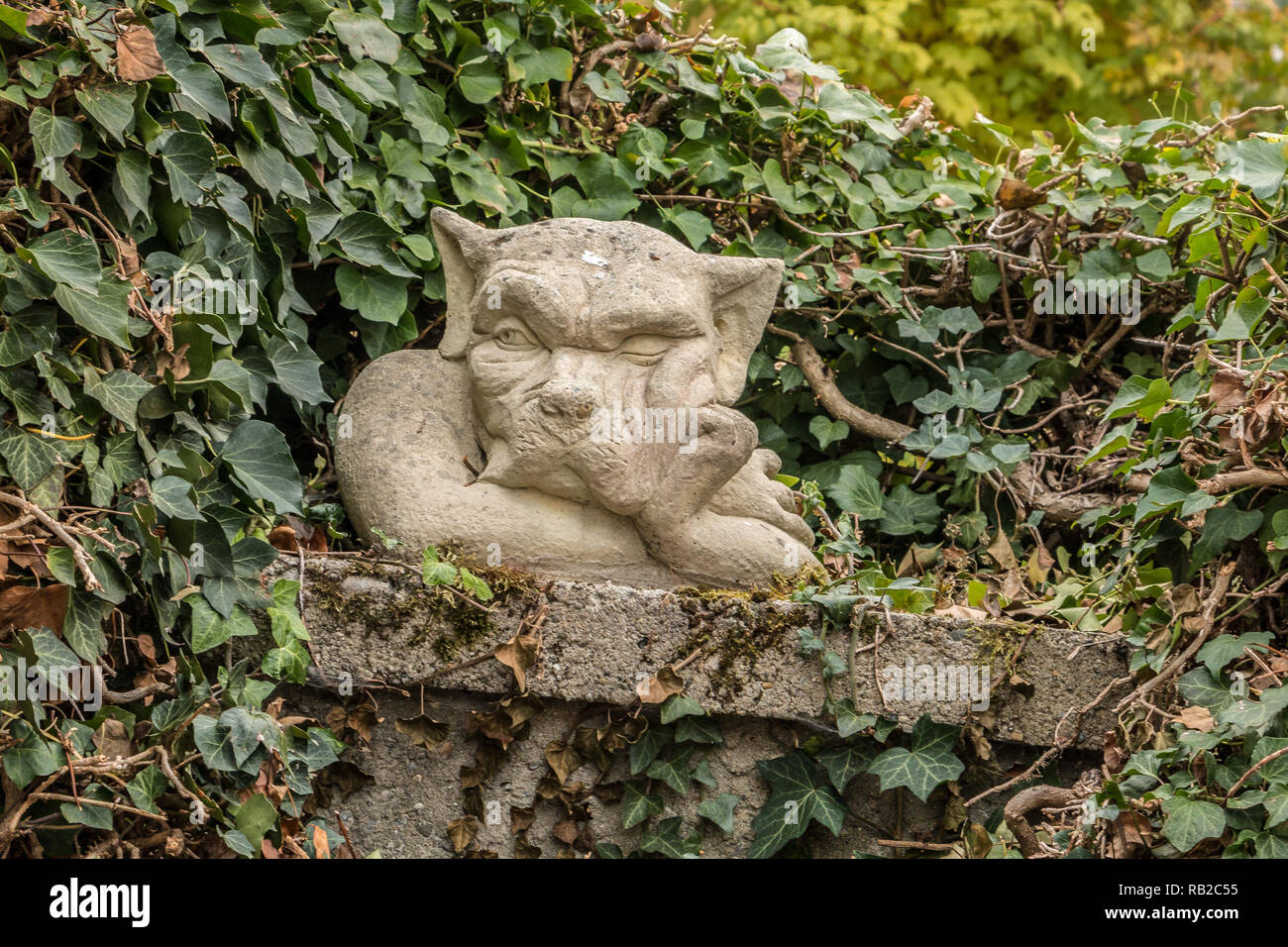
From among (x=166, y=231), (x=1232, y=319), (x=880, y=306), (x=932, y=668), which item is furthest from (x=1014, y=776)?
(x=166, y=231)

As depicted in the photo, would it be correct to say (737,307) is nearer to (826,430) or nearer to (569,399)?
(569,399)

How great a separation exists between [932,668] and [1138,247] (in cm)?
180

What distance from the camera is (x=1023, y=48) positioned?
7.94 metres

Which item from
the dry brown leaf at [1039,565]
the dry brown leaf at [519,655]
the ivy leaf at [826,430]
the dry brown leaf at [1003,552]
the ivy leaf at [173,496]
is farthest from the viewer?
the ivy leaf at [826,430]

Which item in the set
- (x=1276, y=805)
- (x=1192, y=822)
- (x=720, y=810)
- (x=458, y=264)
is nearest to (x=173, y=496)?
(x=458, y=264)

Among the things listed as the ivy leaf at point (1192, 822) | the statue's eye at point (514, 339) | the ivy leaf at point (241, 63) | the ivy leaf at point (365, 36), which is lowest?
the ivy leaf at point (1192, 822)

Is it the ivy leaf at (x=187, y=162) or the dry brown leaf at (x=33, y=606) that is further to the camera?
the ivy leaf at (x=187, y=162)

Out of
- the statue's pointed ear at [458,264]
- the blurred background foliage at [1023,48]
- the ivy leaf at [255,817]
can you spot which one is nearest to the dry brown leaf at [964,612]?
the statue's pointed ear at [458,264]

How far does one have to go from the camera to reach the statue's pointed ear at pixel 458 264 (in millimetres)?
3643

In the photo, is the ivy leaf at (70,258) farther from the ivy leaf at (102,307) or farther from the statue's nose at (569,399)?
the statue's nose at (569,399)

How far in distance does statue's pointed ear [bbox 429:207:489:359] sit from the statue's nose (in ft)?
1.40

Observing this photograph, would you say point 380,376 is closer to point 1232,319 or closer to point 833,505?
point 833,505

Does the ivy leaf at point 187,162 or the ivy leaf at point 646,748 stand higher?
the ivy leaf at point 187,162

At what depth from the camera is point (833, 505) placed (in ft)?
14.9
